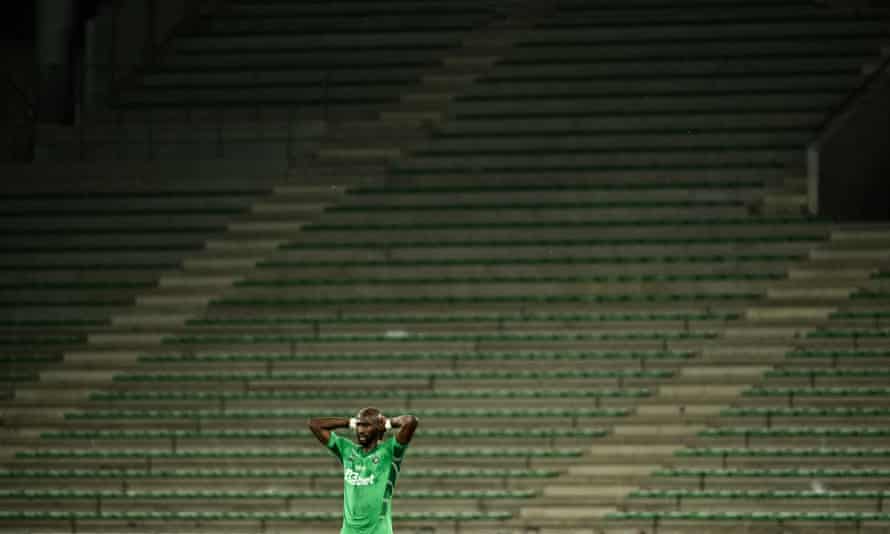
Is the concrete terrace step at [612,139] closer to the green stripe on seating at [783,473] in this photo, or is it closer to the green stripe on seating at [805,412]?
the green stripe on seating at [805,412]

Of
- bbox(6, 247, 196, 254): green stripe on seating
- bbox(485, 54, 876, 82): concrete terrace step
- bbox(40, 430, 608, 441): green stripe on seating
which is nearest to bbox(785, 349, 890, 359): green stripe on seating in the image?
bbox(40, 430, 608, 441): green stripe on seating

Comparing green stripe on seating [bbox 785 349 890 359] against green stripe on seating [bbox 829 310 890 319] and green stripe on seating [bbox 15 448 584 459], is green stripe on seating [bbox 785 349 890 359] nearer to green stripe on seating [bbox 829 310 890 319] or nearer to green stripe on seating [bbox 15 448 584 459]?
green stripe on seating [bbox 829 310 890 319]

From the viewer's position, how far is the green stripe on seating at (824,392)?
14.7 meters

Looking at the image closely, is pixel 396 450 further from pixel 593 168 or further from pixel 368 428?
pixel 593 168

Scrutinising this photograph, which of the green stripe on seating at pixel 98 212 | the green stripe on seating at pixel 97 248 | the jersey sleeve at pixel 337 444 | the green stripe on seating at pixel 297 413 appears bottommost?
the green stripe on seating at pixel 297 413

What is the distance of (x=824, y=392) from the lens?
14711 mm

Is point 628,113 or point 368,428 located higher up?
point 628,113

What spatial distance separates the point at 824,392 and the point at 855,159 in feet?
8.92

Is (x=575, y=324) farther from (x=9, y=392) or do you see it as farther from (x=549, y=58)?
(x=9, y=392)

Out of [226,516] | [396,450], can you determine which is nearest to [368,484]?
[396,450]

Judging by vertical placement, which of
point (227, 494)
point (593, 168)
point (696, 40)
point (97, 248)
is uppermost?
point (696, 40)

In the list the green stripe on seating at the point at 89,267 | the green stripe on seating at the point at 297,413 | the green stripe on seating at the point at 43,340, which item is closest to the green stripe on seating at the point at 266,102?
the green stripe on seating at the point at 89,267

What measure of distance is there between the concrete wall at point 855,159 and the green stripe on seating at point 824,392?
2.31 m

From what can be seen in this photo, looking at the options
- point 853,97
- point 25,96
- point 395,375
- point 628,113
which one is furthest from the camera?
point 25,96
